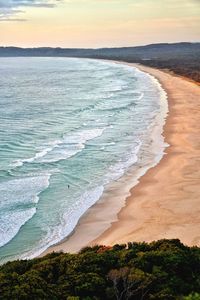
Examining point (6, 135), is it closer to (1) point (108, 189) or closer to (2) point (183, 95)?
(1) point (108, 189)

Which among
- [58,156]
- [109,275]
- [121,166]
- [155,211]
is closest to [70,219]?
[155,211]

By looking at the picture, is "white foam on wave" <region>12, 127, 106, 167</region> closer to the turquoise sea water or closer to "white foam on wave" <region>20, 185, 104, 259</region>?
the turquoise sea water

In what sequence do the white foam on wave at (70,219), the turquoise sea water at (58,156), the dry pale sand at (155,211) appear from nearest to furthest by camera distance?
the white foam on wave at (70,219)
the dry pale sand at (155,211)
the turquoise sea water at (58,156)

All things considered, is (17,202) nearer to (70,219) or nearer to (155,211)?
(70,219)

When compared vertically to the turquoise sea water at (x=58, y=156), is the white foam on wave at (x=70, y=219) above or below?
below

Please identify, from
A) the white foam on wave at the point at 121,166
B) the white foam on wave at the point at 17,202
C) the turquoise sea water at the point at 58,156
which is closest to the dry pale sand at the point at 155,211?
the turquoise sea water at the point at 58,156

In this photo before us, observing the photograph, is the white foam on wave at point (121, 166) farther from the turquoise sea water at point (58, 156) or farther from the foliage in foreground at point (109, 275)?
the foliage in foreground at point (109, 275)

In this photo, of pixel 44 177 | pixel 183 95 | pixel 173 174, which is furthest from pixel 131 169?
pixel 183 95
